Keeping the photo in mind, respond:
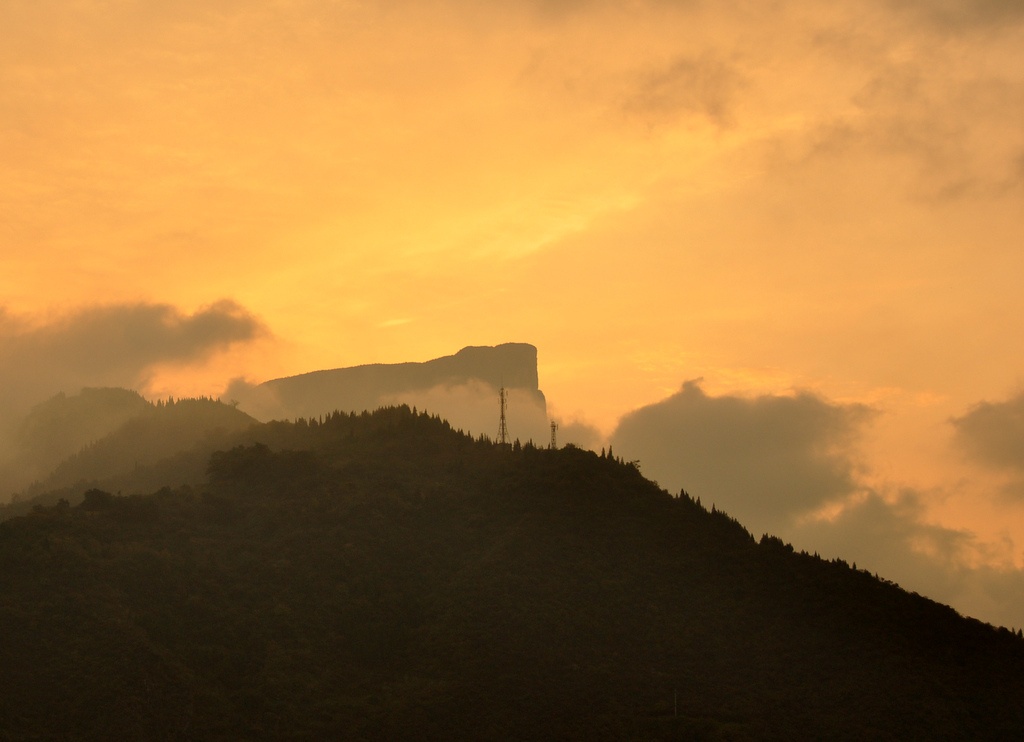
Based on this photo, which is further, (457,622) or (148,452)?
(148,452)

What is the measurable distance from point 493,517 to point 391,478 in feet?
48.0

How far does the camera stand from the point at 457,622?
11656 centimetres

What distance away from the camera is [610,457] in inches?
5581

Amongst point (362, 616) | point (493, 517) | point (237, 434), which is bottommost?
point (362, 616)

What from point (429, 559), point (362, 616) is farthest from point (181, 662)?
point (429, 559)

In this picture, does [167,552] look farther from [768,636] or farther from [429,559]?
[768,636]

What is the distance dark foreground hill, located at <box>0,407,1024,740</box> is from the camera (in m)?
100

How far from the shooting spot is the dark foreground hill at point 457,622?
100 meters

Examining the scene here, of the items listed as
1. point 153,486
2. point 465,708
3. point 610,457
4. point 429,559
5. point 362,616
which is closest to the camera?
point 465,708

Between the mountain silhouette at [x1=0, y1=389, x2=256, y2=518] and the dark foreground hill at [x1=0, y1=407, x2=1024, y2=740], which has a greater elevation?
the mountain silhouette at [x1=0, y1=389, x2=256, y2=518]

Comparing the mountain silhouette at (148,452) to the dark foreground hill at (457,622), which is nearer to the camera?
the dark foreground hill at (457,622)

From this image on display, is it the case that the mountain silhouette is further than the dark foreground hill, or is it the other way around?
the mountain silhouette

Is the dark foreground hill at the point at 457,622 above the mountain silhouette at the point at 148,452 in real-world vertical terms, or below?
below

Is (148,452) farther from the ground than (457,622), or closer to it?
farther from the ground
